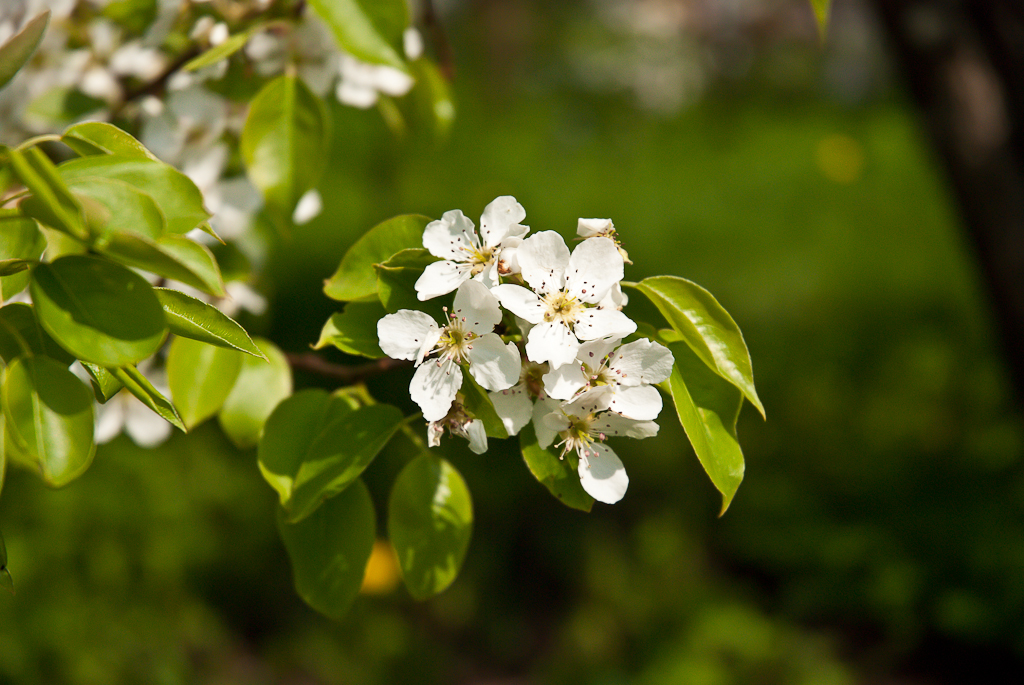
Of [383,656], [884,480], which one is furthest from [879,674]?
[383,656]

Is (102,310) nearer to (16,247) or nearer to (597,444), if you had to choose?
(16,247)

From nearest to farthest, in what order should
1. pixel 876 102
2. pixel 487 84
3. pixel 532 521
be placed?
1. pixel 532 521
2. pixel 487 84
3. pixel 876 102

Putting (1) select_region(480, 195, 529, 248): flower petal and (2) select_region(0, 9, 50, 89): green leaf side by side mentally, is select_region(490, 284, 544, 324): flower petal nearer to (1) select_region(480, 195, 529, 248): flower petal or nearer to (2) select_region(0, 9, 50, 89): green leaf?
(1) select_region(480, 195, 529, 248): flower petal

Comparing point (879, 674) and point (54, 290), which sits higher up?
point (54, 290)

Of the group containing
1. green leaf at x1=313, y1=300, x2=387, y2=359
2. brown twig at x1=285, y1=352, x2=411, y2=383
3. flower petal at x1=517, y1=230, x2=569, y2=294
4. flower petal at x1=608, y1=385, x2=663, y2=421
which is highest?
flower petal at x1=517, y1=230, x2=569, y2=294

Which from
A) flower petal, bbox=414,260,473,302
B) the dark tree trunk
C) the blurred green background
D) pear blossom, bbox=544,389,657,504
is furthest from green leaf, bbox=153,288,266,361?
the dark tree trunk

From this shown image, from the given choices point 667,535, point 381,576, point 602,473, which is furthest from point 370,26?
point 667,535

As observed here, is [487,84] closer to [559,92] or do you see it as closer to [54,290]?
[559,92]
